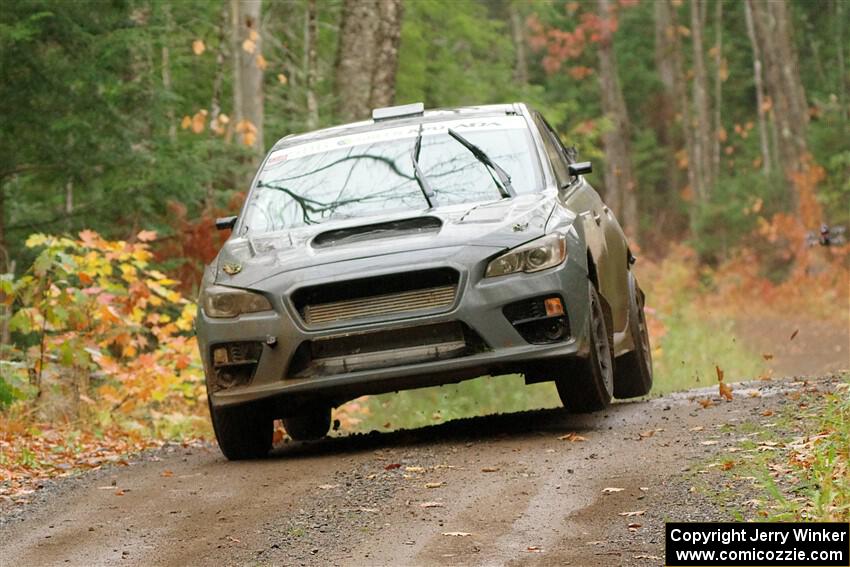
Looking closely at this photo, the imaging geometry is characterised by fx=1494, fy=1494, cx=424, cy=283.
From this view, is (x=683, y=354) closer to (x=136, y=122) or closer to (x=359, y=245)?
(x=136, y=122)

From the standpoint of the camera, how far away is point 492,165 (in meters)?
8.99

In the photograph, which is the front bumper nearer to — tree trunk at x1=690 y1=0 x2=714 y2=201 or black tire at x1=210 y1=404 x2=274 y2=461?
black tire at x1=210 y1=404 x2=274 y2=461

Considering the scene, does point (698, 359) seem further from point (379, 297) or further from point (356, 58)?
point (379, 297)

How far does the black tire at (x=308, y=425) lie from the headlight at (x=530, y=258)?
2.64 meters

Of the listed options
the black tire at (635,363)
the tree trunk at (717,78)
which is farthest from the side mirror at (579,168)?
→ the tree trunk at (717,78)

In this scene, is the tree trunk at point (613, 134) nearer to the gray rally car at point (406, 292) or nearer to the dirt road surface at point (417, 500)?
the gray rally car at point (406, 292)

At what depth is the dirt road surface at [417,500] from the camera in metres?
5.61

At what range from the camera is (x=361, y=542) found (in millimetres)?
5781

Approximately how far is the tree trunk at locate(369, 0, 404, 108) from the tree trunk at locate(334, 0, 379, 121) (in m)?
0.05

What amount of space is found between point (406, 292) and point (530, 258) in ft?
2.23

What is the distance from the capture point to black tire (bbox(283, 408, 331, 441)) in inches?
402

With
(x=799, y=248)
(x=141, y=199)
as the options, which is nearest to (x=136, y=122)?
(x=141, y=199)

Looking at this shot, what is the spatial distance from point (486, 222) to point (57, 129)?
20.7 ft

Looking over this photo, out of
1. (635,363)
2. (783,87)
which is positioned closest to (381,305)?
(635,363)
